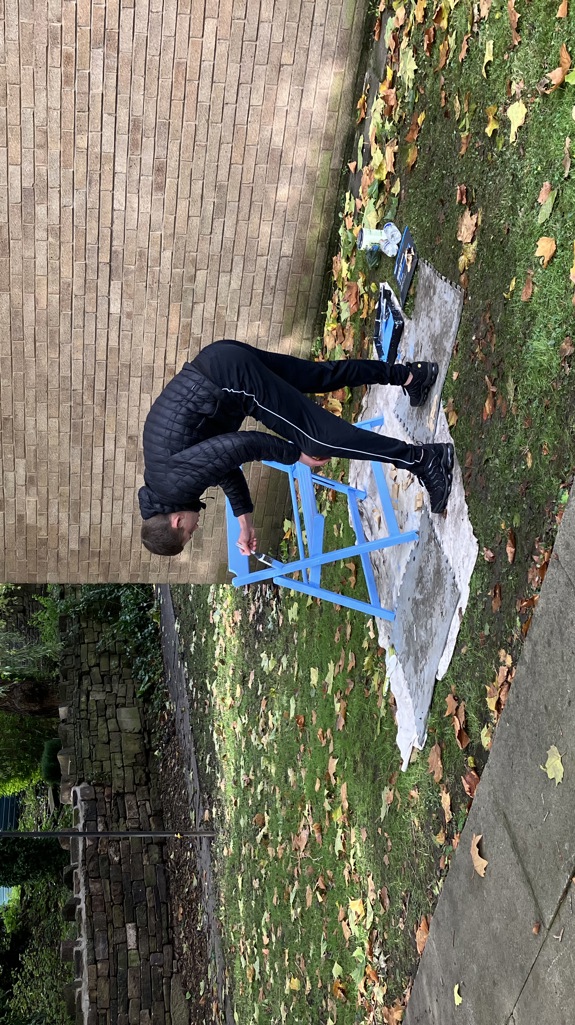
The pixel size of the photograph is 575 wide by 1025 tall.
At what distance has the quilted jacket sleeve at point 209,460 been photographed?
418 cm

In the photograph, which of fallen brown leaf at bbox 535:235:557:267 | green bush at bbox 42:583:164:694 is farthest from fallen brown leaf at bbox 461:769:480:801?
green bush at bbox 42:583:164:694

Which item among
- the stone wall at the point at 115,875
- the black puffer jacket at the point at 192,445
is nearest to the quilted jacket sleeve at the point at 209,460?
the black puffer jacket at the point at 192,445

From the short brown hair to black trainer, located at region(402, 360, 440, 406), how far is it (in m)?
1.54

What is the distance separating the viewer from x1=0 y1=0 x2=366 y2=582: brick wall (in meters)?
5.32

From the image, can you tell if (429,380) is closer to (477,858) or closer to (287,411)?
(287,411)

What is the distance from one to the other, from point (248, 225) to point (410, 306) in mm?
1617

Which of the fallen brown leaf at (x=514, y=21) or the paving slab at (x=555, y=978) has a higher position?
the fallen brown leaf at (x=514, y=21)

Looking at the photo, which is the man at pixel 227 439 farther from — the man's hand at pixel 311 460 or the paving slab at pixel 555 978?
the paving slab at pixel 555 978

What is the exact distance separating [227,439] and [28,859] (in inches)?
395

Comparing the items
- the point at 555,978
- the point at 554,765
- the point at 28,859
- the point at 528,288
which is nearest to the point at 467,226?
the point at 528,288

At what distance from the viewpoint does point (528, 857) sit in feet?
10.6

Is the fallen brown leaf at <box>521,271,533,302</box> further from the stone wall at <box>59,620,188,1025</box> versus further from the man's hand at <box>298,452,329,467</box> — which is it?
the stone wall at <box>59,620,188,1025</box>

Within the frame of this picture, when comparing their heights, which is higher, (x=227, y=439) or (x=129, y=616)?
(x=129, y=616)

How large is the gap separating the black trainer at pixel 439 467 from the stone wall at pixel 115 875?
7.80 metres
